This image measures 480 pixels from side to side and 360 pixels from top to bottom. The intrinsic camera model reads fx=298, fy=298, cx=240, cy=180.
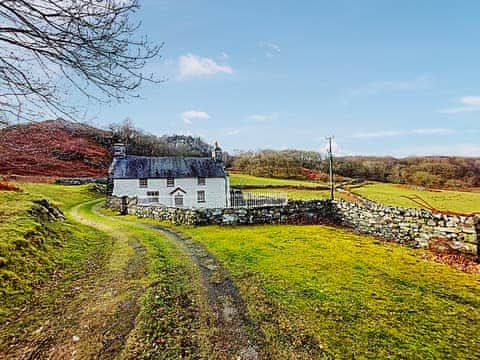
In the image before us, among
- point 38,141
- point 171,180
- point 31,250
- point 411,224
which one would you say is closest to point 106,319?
point 38,141

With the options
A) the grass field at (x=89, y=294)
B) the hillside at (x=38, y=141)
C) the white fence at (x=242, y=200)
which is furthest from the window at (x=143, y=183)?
the hillside at (x=38, y=141)

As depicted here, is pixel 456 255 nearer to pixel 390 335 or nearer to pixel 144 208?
pixel 390 335

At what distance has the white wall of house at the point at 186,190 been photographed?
Answer: 30.1 meters

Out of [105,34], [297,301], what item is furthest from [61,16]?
[297,301]

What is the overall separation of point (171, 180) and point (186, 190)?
6.36 ft

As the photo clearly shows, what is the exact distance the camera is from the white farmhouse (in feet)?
99.7

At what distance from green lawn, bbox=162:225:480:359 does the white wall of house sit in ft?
72.7

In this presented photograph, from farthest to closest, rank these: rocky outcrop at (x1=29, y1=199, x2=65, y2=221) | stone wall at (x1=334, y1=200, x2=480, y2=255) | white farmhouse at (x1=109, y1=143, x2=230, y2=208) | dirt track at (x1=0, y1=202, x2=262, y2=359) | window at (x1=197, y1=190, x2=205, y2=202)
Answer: window at (x1=197, y1=190, x2=205, y2=202) → white farmhouse at (x1=109, y1=143, x2=230, y2=208) → stone wall at (x1=334, y1=200, x2=480, y2=255) → rocky outcrop at (x1=29, y1=199, x2=65, y2=221) → dirt track at (x1=0, y1=202, x2=262, y2=359)

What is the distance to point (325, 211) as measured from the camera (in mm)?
18250

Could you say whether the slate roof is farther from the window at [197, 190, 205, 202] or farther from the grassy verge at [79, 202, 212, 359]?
the grassy verge at [79, 202, 212, 359]

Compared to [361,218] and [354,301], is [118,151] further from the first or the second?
[354,301]

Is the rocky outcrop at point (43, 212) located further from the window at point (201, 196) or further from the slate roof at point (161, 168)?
the window at point (201, 196)

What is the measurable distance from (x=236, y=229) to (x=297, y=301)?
8.68 m

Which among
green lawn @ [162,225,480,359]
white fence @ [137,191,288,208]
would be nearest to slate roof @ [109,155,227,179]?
white fence @ [137,191,288,208]
